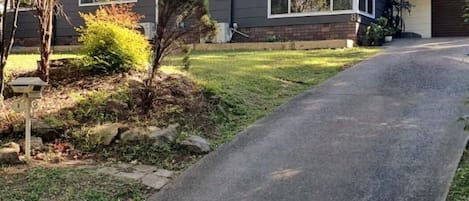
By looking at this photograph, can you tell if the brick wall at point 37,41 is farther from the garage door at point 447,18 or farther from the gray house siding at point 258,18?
Answer: the garage door at point 447,18

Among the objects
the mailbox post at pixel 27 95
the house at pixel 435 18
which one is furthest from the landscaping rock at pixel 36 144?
the house at pixel 435 18

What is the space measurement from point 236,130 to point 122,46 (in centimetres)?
244

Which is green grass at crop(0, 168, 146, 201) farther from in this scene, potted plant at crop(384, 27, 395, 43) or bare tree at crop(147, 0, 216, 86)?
potted plant at crop(384, 27, 395, 43)

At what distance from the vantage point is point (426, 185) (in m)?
4.77

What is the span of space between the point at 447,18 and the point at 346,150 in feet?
45.8

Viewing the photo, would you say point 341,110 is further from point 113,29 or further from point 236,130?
point 113,29

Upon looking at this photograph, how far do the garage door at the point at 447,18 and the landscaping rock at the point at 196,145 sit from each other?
1383cm

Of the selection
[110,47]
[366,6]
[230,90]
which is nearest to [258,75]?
[230,90]

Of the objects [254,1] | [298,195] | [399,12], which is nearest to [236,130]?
[298,195]

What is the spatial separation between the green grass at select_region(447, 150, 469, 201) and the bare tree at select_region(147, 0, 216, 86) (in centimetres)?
341

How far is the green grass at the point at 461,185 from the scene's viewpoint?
14.8 feet

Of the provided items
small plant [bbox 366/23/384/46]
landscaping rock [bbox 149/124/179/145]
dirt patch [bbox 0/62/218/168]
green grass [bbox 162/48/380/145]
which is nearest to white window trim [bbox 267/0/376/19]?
small plant [bbox 366/23/384/46]

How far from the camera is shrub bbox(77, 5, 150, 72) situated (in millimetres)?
8000

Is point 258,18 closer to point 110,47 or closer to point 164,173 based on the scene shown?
point 110,47
